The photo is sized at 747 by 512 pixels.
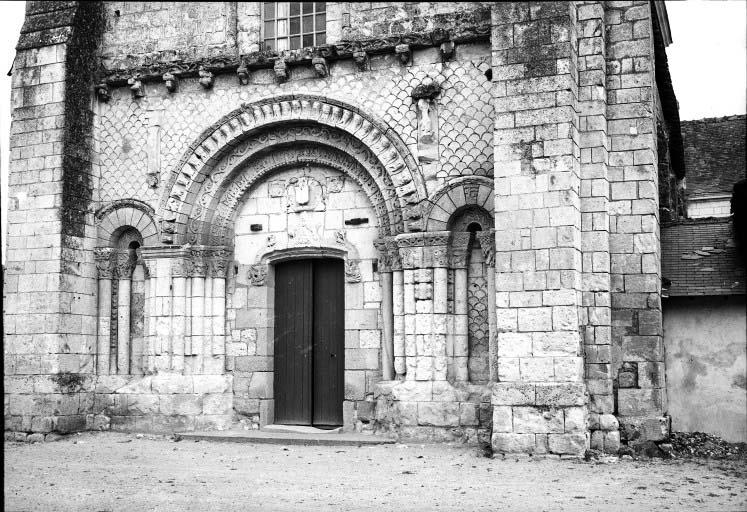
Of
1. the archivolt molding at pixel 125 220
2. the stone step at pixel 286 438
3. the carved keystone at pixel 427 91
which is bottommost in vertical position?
the stone step at pixel 286 438

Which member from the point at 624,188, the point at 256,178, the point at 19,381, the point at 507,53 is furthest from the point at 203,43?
the point at 624,188

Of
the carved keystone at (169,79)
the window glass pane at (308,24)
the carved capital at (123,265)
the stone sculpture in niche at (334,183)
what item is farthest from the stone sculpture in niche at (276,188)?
the carved capital at (123,265)

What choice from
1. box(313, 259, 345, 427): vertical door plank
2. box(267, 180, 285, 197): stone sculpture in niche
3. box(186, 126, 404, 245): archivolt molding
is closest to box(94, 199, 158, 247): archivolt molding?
box(186, 126, 404, 245): archivolt molding

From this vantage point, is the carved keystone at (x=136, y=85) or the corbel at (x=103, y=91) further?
Result: the corbel at (x=103, y=91)

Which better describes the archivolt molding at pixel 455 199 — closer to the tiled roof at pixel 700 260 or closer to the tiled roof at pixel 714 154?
the tiled roof at pixel 700 260

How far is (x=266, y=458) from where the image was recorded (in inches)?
380

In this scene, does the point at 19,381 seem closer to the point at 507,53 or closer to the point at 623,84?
the point at 507,53

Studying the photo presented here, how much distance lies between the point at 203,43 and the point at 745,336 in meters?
8.40

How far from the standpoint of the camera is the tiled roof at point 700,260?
34.4 feet

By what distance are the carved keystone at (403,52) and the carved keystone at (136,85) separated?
3902 mm

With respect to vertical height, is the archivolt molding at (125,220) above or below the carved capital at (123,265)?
above

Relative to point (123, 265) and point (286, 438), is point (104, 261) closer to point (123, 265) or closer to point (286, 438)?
point (123, 265)

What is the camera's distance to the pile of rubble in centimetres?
956

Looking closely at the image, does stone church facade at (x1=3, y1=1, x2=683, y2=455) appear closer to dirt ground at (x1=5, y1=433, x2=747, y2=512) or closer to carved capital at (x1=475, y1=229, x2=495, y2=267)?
carved capital at (x1=475, y1=229, x2=495, y2=267)
